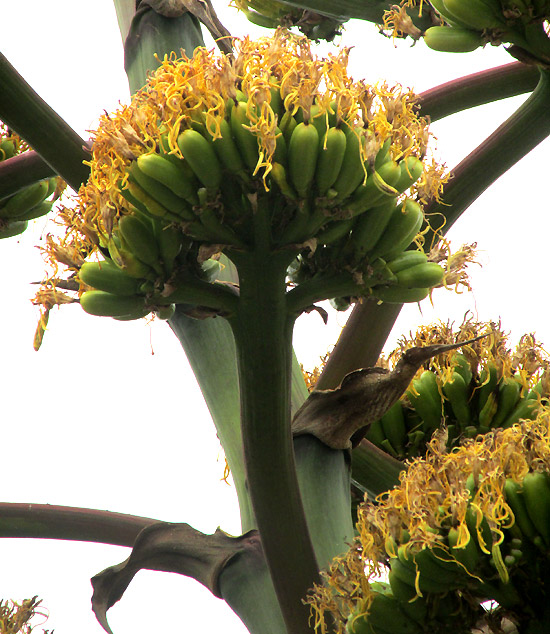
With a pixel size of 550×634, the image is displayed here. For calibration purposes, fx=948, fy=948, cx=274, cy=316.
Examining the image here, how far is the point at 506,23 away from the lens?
1.94m

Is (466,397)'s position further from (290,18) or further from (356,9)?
(290,18)

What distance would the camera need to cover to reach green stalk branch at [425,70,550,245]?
2.07 meters

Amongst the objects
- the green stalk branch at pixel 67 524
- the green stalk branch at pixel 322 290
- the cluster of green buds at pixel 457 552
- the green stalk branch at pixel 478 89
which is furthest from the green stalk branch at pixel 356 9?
the green stalk branch at pixel 67 524

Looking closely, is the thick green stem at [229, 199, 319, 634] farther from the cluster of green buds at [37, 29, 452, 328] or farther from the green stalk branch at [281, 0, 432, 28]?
the green stalk branch at [281, 0, 432, 28]

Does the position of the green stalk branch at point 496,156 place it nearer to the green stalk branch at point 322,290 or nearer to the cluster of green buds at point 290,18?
the green stalk branch at point 322,290

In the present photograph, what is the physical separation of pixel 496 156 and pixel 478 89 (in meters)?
0.31

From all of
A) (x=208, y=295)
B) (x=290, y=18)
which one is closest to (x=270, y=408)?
(x=208, y=295)

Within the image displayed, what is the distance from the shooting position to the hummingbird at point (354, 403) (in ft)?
5.94

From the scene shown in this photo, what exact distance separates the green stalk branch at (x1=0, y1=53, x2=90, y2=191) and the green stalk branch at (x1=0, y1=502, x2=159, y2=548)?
0.81 m

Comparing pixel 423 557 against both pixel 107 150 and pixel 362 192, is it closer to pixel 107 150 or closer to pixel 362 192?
pixel 362 192

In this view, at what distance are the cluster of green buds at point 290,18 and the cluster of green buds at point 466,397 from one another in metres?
1.06

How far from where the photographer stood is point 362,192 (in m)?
1.63

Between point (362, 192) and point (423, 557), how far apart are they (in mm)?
639

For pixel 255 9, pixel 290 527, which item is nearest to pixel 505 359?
pixel 290 527
